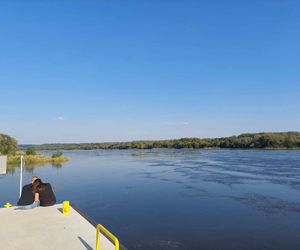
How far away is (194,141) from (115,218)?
95579 millimetres

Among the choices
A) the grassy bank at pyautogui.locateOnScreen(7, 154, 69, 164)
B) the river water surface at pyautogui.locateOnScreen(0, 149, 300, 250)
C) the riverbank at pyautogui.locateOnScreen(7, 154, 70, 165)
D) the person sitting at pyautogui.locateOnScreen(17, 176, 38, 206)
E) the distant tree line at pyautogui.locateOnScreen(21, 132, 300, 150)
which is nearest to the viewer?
the person sitting at pyautogui.locateOnScreen(17, 176, 38, 206)

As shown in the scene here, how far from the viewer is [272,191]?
19953 millimetres

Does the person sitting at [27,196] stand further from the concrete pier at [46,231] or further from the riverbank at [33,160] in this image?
the riverbank at [33,160]

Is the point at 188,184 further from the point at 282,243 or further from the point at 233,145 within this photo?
the point at 233,145

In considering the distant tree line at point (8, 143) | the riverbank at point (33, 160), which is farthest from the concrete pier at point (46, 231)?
the distant tree line at point (8, 143)

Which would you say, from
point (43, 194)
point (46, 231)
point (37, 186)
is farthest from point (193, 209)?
point (46, 231)

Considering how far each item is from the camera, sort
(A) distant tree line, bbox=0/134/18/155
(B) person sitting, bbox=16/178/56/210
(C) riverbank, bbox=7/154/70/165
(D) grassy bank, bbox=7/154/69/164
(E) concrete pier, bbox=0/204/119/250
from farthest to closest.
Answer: (A) distant tree line, bbox=0/134/18/155
(D) grassy bank, bbox=7/154/69/164
(C) riverbank, bbox=7/154/70/165
(B) person sitting, bbox=16/178/56/210
(E) concrete pier, bbox=0/204/119/250

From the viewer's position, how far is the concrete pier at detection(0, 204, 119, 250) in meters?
6.61

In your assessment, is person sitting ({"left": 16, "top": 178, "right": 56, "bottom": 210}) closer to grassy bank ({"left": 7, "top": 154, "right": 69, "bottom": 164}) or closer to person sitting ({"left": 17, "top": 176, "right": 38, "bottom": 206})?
person sitting ({"left": 17, "top": 176, "right": 38, "bottom": 206})

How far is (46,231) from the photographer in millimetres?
7609

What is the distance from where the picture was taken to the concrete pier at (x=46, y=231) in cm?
661

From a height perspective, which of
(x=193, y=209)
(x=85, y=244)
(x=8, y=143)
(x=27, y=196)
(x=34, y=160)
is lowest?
(x=193, y=209)

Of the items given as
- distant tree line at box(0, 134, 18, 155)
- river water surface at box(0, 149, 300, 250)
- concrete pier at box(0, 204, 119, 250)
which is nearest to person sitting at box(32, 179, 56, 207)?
concrete pier at box(0, 204, 119, 250)

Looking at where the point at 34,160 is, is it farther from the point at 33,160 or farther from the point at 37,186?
the point at 37,186
